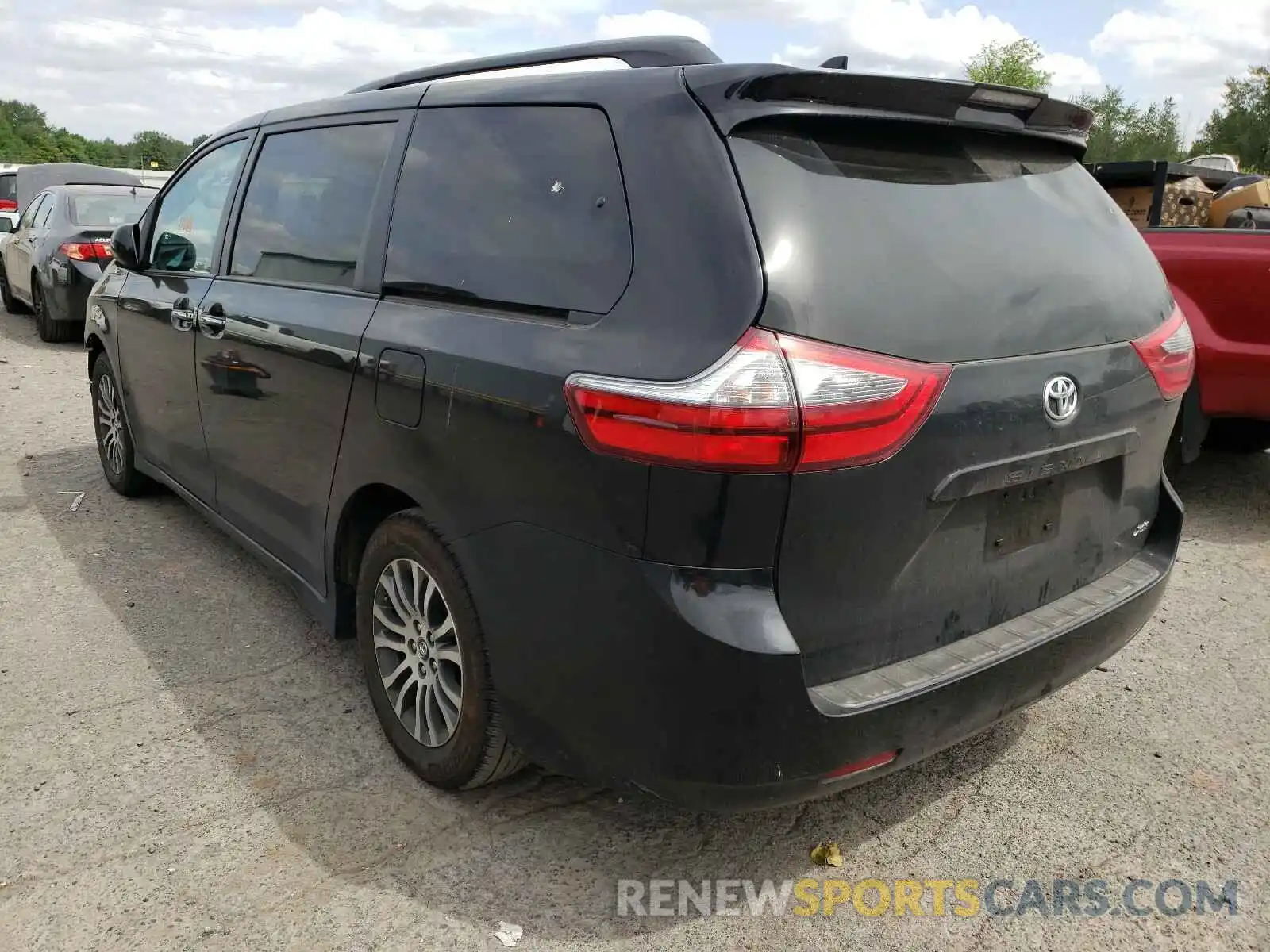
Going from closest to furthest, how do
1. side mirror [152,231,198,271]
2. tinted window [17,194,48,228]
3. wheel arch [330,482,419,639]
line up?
wheel arch [330,482,419,639] → side mirror [152,231,198,271] → tinted window [17,194,48,228]

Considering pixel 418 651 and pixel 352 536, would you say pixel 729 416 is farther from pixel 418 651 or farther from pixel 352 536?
pixel 352 536

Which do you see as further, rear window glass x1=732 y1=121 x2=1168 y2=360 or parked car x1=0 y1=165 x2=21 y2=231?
parked car x1=0 y1=165 x2=21 y2=231

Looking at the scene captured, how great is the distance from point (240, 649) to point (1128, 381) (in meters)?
3.03

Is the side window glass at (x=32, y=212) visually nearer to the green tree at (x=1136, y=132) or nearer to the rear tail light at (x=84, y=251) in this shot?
the rear tail light at (x=84, y=251)

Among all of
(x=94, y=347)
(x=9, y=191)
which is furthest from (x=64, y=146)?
(x=94, y=347)

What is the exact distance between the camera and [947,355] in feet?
6.83

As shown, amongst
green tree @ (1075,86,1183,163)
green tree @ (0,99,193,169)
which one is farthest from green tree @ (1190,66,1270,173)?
green tree @ (0,99,193,169)

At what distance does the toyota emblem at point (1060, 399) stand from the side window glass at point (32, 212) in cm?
1199

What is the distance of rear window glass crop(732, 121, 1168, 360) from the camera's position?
6.55 ft

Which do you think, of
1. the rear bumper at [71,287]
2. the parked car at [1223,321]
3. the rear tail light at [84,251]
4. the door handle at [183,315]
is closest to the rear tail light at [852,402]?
the door handle at [183,315]

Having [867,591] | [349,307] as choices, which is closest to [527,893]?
[867,591]

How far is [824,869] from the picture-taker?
252 cm

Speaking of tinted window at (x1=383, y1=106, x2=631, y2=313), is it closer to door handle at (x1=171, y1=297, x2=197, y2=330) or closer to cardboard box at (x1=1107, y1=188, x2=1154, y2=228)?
door handle at (x1=171, y1=297, x2=197, y2=330)

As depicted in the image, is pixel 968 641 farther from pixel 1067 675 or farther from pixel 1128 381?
pixel 1128 381
